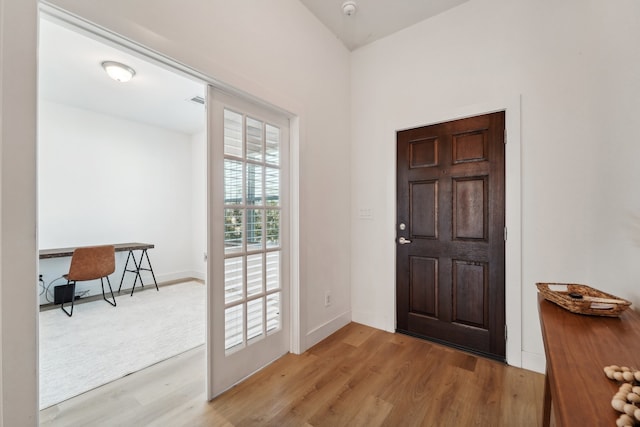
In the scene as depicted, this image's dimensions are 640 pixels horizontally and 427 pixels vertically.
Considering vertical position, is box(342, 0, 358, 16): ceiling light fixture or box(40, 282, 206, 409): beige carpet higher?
box(342, 0, 358, 16): ceiling light fixture

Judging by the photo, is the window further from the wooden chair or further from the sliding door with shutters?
the wooden chair

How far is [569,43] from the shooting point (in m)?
1.86

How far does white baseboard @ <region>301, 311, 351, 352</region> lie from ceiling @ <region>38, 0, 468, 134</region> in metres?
2.22

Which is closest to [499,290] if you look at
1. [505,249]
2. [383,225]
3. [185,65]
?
[505,249]

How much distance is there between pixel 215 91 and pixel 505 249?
2501 mm

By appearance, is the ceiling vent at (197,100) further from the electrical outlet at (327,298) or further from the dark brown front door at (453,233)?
the electrical outlet at (327,298)

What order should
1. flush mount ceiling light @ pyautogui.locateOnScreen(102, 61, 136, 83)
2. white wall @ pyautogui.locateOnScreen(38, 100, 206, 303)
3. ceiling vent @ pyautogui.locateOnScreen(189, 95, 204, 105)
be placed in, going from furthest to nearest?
white wall @ pyautogui.locateOnScreen(38, 100, 206, 303) < ceiling vent @ pyautogui.locateOnScreen(189, 95, 204, 105) < flush mount ceiling light @ pyautogui.locateOnScreen(102, 61, 136, 83)

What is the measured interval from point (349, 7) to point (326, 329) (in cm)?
302

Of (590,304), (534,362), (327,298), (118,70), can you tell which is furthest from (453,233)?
(118,70)

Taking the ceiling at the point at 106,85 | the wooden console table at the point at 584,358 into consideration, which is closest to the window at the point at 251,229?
the ceiling at the point at 106,85

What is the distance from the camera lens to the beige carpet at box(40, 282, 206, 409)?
1963 millimetres

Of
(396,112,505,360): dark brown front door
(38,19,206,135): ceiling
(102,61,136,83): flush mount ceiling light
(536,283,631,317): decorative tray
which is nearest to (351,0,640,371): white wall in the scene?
(396,112,505,360): dark brown front door

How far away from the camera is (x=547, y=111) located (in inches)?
76.4

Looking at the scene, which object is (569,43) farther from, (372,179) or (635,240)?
(372,179)
